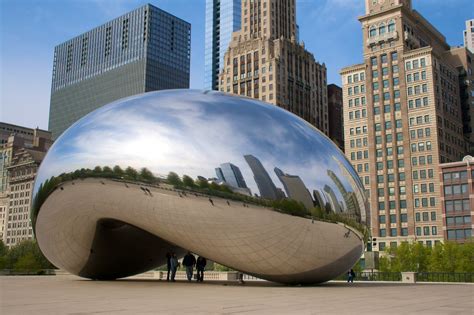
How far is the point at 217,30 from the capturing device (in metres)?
186

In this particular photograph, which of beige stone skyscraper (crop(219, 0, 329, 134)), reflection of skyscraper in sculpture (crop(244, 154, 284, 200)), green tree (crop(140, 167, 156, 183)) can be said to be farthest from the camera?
beige stone skyscraper (crop(219, 0, 329, 134))

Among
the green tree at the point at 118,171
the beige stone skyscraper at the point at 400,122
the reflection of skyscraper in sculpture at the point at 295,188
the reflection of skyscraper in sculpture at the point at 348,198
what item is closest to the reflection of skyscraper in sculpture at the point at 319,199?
the reflection of skyscraper in sculpture at the point at 295,188

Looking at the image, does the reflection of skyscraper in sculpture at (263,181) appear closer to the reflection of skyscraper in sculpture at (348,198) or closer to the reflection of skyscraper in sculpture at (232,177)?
the reflection of skyscraper in sculpture at (232,177)

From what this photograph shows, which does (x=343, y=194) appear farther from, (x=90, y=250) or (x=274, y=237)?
(x=90, y=250)

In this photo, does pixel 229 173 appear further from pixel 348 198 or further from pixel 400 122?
pixel 400 122

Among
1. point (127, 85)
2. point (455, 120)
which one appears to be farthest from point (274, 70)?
point (127, 85)

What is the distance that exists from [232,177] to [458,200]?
8001 cm

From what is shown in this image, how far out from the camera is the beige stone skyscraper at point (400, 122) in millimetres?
91188

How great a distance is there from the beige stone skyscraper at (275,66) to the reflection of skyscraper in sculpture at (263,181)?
103 m

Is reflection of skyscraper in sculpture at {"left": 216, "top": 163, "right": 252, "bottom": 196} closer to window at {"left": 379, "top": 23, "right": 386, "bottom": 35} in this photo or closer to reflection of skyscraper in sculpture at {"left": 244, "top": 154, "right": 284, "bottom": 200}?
reflection of skyscraper in sculpture at {"left": 244, "top": 154, "right": 284, "bottom": 200}

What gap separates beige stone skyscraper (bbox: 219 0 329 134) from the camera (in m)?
119

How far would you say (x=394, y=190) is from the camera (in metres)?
94.2

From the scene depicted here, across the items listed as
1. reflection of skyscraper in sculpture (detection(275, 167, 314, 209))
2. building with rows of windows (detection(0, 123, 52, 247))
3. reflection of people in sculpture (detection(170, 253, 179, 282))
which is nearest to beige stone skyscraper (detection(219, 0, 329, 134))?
building with rows of windows (detection(0, 123, 52, 247))

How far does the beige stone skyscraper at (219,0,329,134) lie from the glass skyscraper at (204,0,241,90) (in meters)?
45.1
